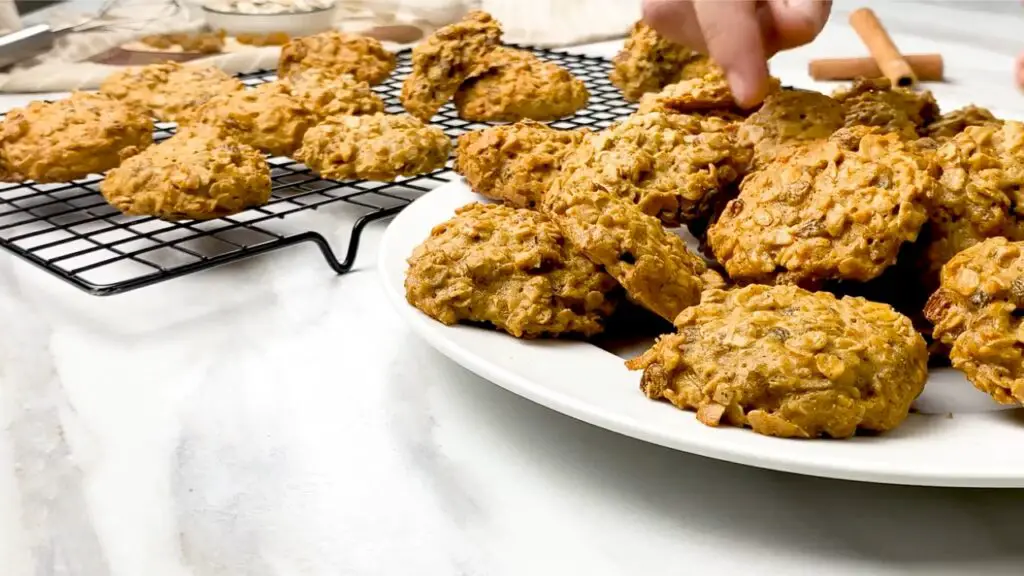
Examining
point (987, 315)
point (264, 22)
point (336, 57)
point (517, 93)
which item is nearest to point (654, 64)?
point (517, 93)

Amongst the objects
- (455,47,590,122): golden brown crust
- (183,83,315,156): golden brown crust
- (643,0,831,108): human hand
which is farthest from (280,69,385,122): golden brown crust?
(643,0,831,108): human hand

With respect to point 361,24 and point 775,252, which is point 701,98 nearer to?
point 775,252

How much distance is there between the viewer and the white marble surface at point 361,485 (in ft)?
2.94

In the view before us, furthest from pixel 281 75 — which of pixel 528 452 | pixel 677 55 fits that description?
pixel 528 452

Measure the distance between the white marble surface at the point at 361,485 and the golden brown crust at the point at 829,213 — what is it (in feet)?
0.76

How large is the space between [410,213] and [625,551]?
680mm

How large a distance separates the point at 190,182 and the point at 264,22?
5.35 ft

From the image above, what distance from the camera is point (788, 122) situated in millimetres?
1338

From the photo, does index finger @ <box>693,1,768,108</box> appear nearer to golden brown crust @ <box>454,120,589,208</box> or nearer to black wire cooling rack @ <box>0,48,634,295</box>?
golden brown crust @ <box>454,120,589,208</box>

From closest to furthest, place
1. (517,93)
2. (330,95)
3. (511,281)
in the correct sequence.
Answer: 1. (511,281)
2. (330,95)
3. (517,93)

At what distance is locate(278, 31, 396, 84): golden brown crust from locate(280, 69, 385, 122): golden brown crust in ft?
1.00

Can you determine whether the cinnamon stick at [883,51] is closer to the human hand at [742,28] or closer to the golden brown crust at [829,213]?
the human hand at [742,28]

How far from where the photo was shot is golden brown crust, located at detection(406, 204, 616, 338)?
1.09 metres

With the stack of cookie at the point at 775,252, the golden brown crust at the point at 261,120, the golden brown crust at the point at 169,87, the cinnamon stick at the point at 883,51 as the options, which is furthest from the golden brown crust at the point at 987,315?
the cinnamon stick at the point at 883,51
